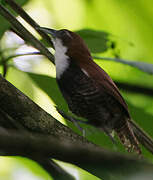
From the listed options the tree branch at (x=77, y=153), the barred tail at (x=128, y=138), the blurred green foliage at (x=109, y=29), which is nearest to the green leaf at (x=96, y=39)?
the blurred green foliage at (x=109, y=29)

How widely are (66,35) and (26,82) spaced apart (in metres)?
0.35

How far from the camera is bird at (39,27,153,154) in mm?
1396

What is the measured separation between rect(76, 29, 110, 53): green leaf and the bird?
0.09 metres

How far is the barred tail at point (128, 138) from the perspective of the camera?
146 cm

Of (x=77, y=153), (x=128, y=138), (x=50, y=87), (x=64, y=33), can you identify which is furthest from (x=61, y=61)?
(x=77, y=153)

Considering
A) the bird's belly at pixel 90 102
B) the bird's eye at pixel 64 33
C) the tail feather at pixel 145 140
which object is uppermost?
the bird's eye at pixel 64 33

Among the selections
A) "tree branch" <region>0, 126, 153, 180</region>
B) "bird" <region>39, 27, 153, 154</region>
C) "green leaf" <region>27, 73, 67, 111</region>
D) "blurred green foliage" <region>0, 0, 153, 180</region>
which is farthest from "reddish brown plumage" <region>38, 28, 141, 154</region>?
"tree branch" <region>0, 126, 153, 180</region>

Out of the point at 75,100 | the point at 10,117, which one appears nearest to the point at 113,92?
the point at 75,100

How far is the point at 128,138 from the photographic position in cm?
152

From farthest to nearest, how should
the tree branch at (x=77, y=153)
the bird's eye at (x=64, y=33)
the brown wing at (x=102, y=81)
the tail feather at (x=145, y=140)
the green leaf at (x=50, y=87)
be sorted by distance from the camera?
the bird's eye at (x=64, y=33), the green leaf at (x=50, y=87), the brown wing at (x=102, y=81), the tail feather at (x=145, y=140), the tree branch at (x=77, y=153)

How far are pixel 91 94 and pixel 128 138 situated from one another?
0.28 meters

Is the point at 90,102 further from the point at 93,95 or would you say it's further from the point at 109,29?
the point at 109,29

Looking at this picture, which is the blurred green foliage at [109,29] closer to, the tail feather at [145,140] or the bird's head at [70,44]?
the bird's head at [70,44]

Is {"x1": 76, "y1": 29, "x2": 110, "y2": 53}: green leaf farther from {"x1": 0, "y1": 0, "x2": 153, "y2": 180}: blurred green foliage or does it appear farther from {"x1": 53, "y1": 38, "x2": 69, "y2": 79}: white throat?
{"x1": 53, "y1": 38, "x2": 69, "y2": 79}: white throat
